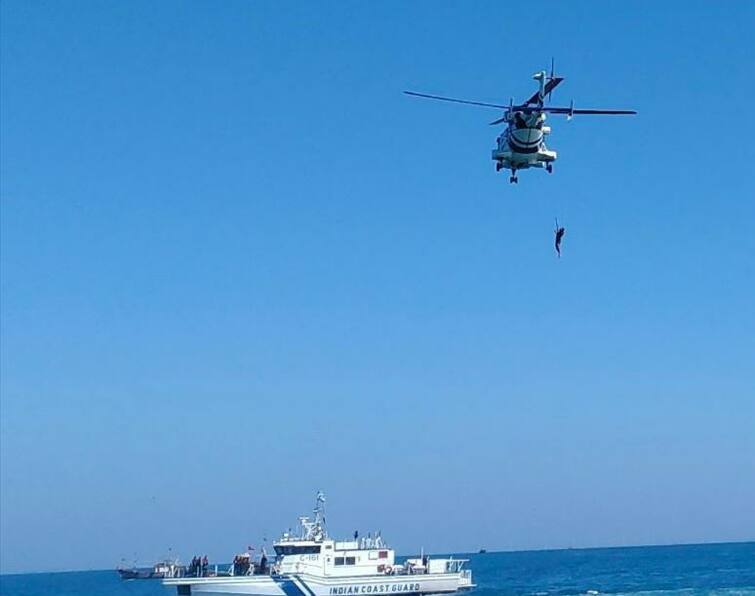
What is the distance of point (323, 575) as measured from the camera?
216ft

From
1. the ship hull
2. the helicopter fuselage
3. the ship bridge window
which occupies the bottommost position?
the ship hull

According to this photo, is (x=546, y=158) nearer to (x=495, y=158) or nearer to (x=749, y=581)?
(x=495, y=158)

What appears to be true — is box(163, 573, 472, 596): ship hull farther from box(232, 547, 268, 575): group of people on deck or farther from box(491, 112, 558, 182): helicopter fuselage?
box(491, 112, 558, 182): helicopter fuselage

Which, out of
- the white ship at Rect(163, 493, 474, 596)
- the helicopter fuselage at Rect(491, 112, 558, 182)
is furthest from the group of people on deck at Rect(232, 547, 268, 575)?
the helicopter fuselage at Rect(491, 112, 558, 182)

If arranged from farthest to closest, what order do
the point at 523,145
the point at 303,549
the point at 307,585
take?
the point at 303,549
the point at 307,585
the point at 523,145

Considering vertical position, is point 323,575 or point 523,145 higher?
point 523,145

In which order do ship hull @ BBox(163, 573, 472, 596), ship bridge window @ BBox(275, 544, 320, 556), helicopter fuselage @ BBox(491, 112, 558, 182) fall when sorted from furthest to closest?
ship bridge window @ BBox(275, 544, 320, 556) < ship hull @ BBox(163, 573, 472, 596) < helicopter fuselage @ BBox(491, 112, 558, 182)

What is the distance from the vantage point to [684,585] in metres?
96.0

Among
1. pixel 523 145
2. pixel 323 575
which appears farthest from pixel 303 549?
pixel 523 145

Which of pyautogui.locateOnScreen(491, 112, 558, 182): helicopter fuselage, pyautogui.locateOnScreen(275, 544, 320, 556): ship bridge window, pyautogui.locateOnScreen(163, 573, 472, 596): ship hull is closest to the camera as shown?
pyautogui.locateOnScreen(491, 112, 558, 182): helicopter fuselage

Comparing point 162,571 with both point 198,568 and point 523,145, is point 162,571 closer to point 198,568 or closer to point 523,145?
point 198,568

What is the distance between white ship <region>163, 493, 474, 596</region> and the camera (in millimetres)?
64438

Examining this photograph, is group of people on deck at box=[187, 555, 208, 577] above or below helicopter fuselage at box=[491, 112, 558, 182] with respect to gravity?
below

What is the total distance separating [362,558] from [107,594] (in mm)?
94546
